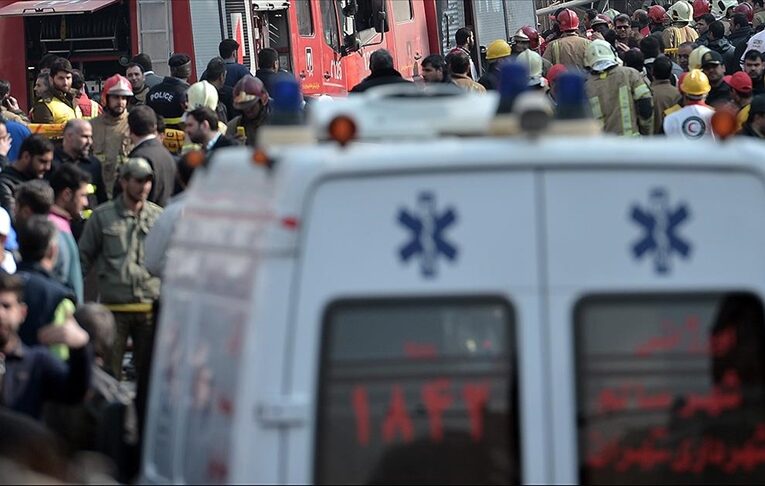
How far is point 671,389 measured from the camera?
12.0 ft

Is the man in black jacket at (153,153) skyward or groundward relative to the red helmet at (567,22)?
groundward

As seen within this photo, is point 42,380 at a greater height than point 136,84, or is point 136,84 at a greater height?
point 136,84

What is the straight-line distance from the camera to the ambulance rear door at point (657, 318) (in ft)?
11.8

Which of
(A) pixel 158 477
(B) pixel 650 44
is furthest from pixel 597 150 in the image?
(B) pixel 650 44

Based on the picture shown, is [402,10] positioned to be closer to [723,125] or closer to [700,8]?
[700,8]

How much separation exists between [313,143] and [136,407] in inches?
108

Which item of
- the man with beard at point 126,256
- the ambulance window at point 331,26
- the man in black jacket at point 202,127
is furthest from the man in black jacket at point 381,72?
the ambulance window at point 331,26

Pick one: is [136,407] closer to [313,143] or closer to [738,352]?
[313,143]

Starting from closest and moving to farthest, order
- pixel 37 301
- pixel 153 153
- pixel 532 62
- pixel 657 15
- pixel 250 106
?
1. pixel 37 301
2. pixel 153 153
3. pixel 250 106
4. pixel 532 62
5. pixel 657 15

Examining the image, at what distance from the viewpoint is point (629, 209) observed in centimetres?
364

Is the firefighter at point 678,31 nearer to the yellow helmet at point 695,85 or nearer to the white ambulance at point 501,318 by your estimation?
the yellow helmet at point 695,85

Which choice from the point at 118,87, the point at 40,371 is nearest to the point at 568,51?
the point at 118,87

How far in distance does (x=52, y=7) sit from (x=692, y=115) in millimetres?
8504

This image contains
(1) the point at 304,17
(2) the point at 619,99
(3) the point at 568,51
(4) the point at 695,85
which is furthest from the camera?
(1) the point at 304,17
